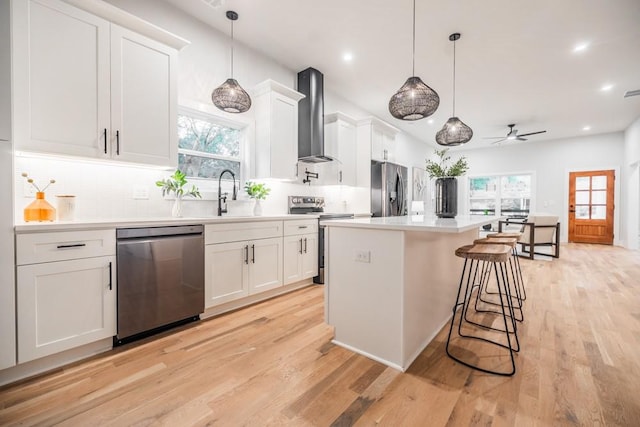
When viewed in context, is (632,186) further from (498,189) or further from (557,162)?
(498,189)

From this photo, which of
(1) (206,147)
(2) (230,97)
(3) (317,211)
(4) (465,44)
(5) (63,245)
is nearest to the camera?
(5) (63,245)

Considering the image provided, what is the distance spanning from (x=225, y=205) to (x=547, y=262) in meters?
5.59

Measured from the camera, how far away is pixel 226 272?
2.64 meters

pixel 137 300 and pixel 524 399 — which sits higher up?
pixel 137 300

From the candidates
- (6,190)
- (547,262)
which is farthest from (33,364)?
(547,262)

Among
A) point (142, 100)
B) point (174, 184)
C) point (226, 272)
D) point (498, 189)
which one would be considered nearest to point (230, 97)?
point (142, 100)

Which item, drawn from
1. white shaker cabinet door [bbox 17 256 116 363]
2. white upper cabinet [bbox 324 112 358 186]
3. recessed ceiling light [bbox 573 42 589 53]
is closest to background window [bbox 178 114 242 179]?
white shaker cabinet door [bbox 17 256 116 363]

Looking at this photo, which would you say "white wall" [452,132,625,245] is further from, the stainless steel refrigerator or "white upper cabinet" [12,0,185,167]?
"white upper cabinet" [12,0,185,167]

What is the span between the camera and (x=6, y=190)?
160cm

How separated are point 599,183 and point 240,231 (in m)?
9.61

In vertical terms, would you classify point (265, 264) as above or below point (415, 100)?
below

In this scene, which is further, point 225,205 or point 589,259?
point 589,259

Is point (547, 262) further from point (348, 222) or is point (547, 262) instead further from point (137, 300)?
point (137, 300)

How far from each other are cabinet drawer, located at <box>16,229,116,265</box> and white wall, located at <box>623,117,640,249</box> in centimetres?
937
